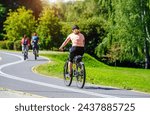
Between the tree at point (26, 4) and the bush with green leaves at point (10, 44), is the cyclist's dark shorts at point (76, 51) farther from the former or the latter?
the tree at point (26, 4)

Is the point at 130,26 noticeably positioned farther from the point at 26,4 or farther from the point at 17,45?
the point at 26,4

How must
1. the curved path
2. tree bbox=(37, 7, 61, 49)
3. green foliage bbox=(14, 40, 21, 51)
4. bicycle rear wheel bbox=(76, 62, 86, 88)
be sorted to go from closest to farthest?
the curved path
bicycle rear wheel bbox=(76, 62, 86, 88)
green foliage bbox=(14, 40, 21, 51)
tree bbox=(37, 7, 61, 49)

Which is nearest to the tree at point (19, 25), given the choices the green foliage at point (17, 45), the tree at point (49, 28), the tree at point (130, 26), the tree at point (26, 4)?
the tree at point (49, 28)

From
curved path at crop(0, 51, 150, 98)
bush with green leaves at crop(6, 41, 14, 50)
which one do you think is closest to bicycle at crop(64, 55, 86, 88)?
curved path at crop(0, 51, 150, 98)

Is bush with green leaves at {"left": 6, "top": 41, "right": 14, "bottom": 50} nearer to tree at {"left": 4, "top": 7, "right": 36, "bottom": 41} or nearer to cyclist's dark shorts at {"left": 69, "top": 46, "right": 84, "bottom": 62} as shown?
tree at {"left": 4, "top": 7, "right": 36, "bottom": 41}

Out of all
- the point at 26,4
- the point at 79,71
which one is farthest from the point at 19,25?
the point at 79,71

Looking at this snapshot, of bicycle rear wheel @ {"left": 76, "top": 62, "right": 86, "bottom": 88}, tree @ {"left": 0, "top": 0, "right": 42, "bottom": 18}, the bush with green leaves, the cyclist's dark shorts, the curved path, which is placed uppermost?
tree @ {"left": 0, "top": 0, "right": 42, "bottom": 18}

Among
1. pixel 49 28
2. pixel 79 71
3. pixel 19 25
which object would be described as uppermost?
pixel 19 25

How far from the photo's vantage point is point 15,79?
19.1m

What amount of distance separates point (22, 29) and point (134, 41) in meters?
17.4

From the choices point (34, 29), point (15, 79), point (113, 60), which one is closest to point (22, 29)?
point (34, 29)

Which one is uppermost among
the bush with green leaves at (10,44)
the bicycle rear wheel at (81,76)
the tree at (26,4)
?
the tree at (26,4)

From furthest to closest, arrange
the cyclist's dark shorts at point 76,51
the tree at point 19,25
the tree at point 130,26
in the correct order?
the tree at point 19,25 < the tree at point 130,26 < the cyclist's dark shorts at point 76,51

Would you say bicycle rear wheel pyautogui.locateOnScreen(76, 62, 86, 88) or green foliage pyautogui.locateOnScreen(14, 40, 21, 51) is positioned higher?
bicycle rear wheel pyautogui.locateOnScreen(76, 62, 86, 88)
